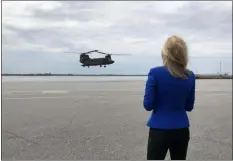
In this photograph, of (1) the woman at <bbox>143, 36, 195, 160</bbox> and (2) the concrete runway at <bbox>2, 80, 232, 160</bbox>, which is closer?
(1) the woman at <bbox>143, 36, 195, 160</bbox>

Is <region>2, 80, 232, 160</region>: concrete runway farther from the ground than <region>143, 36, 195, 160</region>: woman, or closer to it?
closer to it

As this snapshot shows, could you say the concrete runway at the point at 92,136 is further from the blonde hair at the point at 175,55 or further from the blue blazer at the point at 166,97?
the blonde hair at the point at 175,55

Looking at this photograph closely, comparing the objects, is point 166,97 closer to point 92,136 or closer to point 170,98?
point 170,98

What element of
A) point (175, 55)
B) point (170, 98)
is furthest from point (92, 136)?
point (175, 55)

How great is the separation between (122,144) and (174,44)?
4850 mm

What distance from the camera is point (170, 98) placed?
356cm

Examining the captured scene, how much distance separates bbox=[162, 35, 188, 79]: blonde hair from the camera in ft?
11.4

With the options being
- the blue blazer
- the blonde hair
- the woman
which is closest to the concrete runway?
the woman

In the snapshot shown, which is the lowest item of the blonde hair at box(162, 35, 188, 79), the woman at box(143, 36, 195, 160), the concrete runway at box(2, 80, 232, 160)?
the concrete runway at box(2, 80, 232, 160)

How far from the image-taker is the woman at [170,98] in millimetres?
3488

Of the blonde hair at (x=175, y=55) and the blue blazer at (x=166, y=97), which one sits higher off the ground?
the blonde hair at (x=175, y=55)

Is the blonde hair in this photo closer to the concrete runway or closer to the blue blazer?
the blue blazer

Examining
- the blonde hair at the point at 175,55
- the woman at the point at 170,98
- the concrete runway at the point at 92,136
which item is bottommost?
the concrete runway at the point at 92,136

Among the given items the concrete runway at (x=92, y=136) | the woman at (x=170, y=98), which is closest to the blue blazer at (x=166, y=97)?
the woman at (x=170, y=98)
